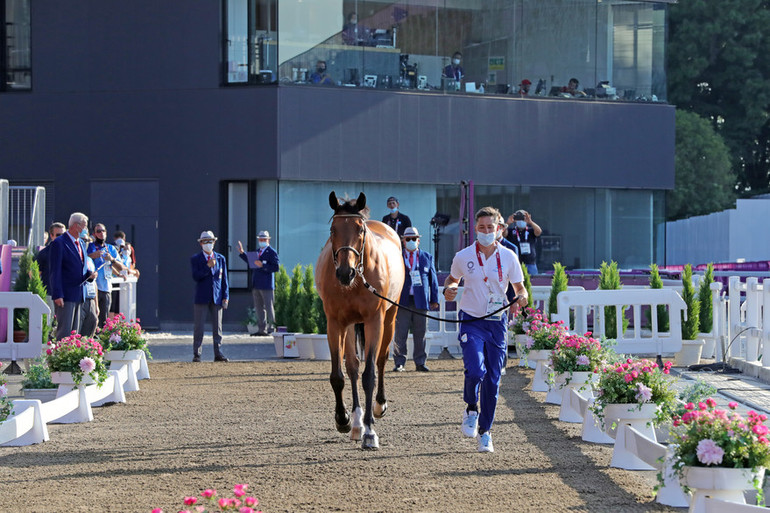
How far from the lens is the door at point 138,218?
28.5 meters

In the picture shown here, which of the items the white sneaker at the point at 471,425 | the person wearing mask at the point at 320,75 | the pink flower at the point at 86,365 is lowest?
the white sneaker at the point at 471,425

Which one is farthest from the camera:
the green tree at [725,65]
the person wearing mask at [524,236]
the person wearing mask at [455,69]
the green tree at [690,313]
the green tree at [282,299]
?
the green tree at [725,65]

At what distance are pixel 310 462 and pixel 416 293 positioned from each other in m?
8.44

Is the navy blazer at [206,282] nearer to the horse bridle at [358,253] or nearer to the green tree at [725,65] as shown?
the horse bridle at [358,253]

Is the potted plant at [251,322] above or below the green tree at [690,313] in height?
below

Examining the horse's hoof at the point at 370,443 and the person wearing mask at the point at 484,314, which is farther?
the horse's hoof at the point at 370,443

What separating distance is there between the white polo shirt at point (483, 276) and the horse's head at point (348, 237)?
886mm

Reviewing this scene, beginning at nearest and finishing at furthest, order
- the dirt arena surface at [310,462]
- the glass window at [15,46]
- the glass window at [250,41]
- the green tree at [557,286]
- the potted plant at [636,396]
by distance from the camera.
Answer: the dirt arena surface at [310,462] < the potted plant at [636,396] < the green tree at [557,286] < the glass window at [250,41] < the glass window at [15,46]

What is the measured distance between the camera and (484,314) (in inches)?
418


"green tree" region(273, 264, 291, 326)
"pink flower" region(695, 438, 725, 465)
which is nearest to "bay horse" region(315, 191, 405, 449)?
"pink flower" region(695, 438, 725, 465)

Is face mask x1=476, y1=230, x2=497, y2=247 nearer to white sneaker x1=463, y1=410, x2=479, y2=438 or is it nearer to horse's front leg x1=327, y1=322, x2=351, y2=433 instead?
white sneaker x1=463, y1=410, x2=479, y2=438

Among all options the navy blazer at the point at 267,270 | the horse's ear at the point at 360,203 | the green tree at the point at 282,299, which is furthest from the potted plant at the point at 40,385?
the navy blazer at the point at 267,270

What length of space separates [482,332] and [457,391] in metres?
5.08

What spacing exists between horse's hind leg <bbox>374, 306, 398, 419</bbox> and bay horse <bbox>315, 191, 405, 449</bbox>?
0.74 m
